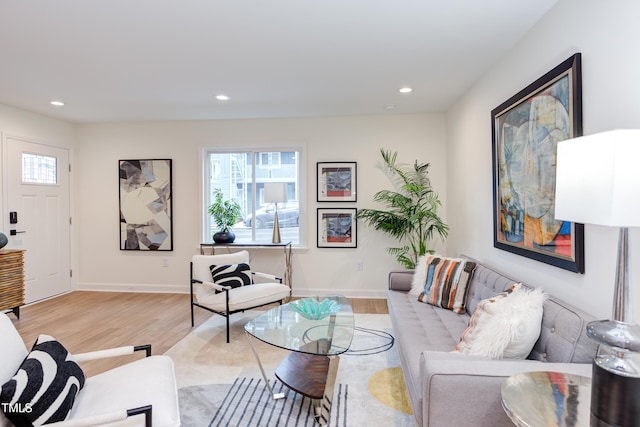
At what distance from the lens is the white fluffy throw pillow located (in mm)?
1575

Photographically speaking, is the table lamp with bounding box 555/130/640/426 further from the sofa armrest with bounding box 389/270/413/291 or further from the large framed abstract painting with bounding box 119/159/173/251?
the large framed abstract painting with bounding box 119/159/173/251

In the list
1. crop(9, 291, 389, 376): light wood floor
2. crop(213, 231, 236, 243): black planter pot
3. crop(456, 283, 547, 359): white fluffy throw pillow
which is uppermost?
crop(213, 231, 236, 243): black planter pot

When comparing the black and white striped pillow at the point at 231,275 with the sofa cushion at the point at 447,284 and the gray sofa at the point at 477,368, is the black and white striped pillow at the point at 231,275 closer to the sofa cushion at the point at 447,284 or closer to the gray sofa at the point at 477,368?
the sofa cushion at the point at 447,284

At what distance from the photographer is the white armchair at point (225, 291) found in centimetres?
327

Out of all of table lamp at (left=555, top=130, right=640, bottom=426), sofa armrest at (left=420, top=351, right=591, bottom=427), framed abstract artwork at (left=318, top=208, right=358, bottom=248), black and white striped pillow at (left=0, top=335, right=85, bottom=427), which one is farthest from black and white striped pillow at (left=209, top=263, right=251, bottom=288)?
table lamp at (left=555, top=130, right=640, bottom=426)

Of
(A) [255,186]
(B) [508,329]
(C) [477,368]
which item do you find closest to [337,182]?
(A) [255,186]

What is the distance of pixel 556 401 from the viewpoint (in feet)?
3.85

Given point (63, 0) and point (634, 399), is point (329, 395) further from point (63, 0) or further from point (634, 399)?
point (63, 0)

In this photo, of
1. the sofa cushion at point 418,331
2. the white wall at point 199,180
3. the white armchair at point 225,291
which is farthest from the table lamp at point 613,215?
the white wall at point 199,180

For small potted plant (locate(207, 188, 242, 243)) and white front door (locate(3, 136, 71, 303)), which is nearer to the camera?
white front door (locate(3, 136, 71, 303))

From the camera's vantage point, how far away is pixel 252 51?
272 centimetres

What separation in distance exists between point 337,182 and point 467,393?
3567 mm

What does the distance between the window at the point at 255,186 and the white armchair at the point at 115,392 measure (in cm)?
314

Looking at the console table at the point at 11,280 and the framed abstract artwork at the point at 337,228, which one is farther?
the framed abstract artwork at the point at 337,228
